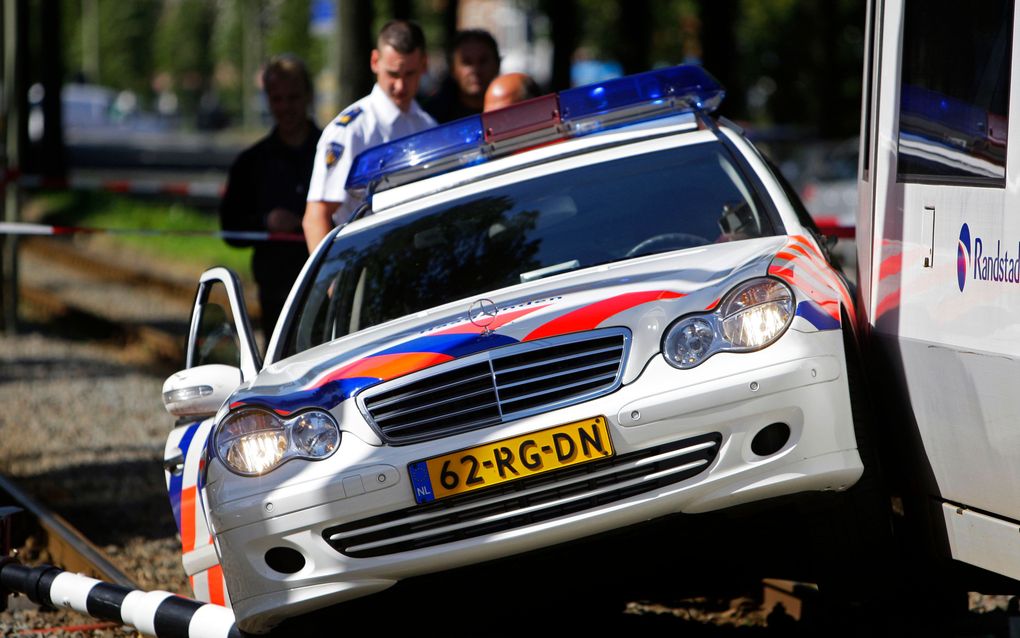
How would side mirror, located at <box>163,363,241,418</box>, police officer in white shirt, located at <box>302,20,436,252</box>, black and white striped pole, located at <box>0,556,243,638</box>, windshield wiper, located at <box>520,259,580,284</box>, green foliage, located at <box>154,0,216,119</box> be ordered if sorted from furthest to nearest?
green foliage, located at <box>154,0,216,119</box> → police officer in white shirt, located at <box>302,20,436,252</box> → windshield wiper, located at <box>520,259,580,284</box> → side mirror, located at <box>163,363,241,418</box> → black and white striped pole, located at <box>0,556,243,638</box>

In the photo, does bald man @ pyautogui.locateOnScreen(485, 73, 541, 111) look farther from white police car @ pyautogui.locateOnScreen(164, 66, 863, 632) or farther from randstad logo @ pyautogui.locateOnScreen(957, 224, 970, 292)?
randstad logo @ pyautogui.locateOnScreen(957, 224, 970, 292)

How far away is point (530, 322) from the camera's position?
4523 millimetres

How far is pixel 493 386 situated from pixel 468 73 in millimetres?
4244

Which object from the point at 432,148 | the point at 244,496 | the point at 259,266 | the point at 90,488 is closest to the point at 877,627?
the point at 244,496

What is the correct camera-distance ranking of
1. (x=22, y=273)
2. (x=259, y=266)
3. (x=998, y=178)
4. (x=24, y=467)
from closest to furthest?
1. (x=998, y=178)
2. (x=259, y=266)
3. (x=24, y=467)
4. (x=22, y=273)

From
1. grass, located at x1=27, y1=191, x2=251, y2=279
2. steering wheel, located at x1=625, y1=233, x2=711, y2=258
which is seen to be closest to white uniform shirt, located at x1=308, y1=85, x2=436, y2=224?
steering wheel, located at x1=625, y1=233, x2=711, y2=258

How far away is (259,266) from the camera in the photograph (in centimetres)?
834

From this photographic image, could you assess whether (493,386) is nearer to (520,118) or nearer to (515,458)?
(515,458)

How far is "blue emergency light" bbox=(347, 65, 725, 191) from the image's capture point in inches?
231

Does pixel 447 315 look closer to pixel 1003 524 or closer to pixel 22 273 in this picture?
pixel 1003 524

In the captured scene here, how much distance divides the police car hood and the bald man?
2468 millimetres

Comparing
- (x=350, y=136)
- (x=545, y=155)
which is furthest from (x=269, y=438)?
(x=350, y=136)

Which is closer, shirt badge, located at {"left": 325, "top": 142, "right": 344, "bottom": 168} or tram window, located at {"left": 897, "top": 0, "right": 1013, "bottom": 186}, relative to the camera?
tram window, located at {"left": 897, "top": 0, "right": 1013, "bottom": 186}

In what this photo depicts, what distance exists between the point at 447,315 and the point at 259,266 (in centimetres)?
369
